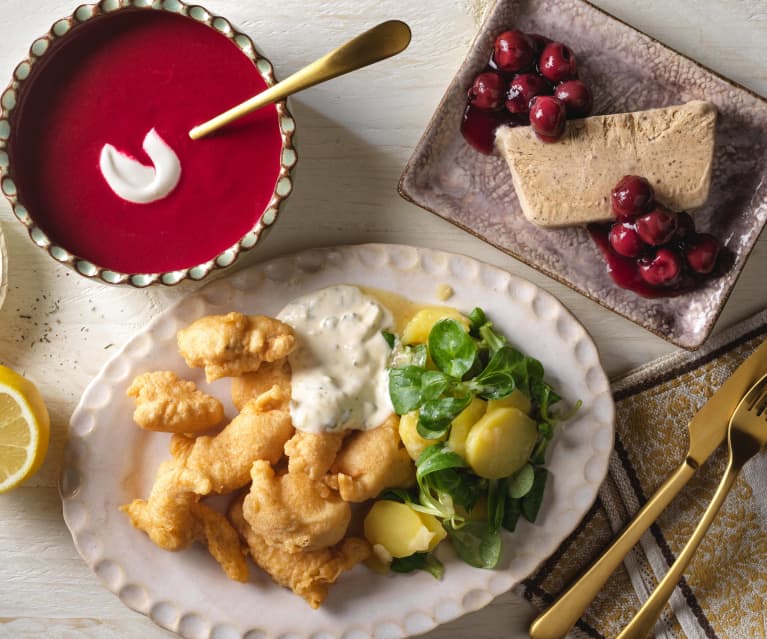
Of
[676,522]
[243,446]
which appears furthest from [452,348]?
[676,522]

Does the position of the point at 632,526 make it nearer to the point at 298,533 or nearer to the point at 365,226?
the point at 298,533

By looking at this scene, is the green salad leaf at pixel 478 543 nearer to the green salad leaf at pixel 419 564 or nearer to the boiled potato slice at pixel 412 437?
the green salad leaf at pixel 419 564

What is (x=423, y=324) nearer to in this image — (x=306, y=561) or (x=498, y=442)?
(x=498, y=442)

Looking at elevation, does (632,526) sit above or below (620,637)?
above

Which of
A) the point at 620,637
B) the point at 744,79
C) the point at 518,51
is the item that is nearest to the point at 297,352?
the point at 518,51

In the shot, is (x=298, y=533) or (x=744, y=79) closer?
(x=298, y=533)

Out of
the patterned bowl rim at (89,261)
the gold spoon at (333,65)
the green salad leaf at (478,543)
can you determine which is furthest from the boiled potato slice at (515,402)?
the gold spoon at (333,65)

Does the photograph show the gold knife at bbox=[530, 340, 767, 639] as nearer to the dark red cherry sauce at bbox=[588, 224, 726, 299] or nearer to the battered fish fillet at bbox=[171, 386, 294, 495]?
the dark red cherry sauce at bbox=[588, 224, 726, 299]
